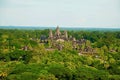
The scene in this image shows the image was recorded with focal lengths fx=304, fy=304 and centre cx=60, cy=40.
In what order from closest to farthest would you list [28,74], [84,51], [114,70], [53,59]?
[28,74]
[114,70]
[53,59]
[84,51]

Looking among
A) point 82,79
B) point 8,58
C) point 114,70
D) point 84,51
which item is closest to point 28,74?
point 82,79

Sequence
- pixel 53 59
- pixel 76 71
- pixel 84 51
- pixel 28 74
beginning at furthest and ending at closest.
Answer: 1. pixel 84 51
2. pixel 53 59
3. pixel 76 71
4. pixel 28 74

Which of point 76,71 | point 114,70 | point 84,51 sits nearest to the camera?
point 76,71

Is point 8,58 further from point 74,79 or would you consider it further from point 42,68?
point 74,79

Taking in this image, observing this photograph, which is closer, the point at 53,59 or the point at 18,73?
the point at 18,73

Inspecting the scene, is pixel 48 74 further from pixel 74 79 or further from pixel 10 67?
pixel 10 67

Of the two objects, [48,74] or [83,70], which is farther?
[83,70]

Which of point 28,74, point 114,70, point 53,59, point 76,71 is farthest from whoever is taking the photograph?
point 53,59

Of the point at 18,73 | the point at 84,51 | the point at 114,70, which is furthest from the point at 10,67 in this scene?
the point at 84,51
